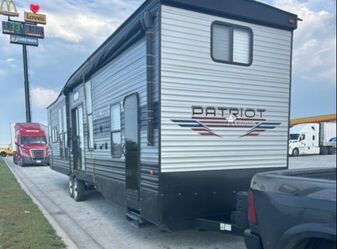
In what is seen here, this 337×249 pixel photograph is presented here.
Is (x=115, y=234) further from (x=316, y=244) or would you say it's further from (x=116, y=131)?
(x=316, y=244)

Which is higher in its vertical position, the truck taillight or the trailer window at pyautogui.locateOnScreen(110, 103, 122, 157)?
the trailer window at pyautogui.locateOnScreen(110, 103, 122, 157)

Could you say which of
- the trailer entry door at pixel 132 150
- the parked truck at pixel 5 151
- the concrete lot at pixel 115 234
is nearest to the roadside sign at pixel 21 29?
the parked truck at pixel 5 151

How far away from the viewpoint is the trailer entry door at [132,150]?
5180 millimetres

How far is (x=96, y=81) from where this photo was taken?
23.7 feet

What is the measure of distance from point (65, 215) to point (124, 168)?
110 inches

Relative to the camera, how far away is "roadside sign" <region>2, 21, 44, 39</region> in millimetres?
42375

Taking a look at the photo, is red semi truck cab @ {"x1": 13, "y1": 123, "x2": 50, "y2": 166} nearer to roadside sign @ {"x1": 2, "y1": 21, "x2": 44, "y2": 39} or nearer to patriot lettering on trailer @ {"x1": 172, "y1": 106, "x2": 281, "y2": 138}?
patriot lettering on trailer @ {"x1": 172, "y1": 106, "x2": 281, "y2": 138}

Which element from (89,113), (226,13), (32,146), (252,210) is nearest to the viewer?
(252,210)

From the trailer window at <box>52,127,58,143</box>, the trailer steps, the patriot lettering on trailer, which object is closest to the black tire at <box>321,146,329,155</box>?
the trailer window at <box>52,127,58,143</box>

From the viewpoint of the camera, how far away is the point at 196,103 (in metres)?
4.73

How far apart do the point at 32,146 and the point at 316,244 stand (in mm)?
24829

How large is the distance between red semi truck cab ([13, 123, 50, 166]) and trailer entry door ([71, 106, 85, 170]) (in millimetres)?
15900

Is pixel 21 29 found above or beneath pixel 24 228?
above

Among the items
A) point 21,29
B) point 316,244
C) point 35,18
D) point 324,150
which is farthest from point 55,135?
point 35,18
